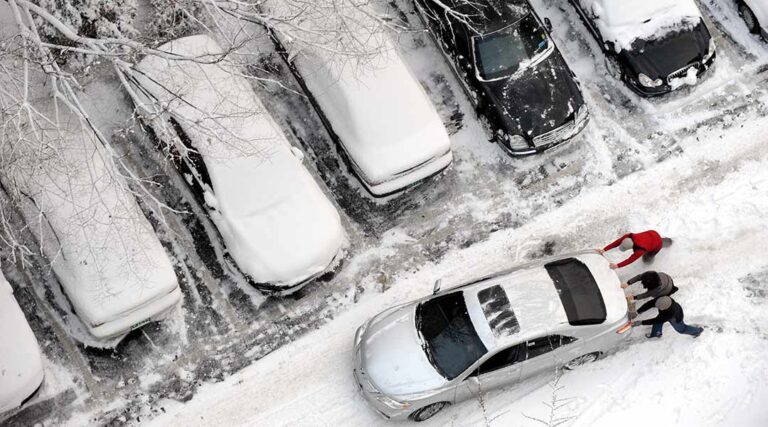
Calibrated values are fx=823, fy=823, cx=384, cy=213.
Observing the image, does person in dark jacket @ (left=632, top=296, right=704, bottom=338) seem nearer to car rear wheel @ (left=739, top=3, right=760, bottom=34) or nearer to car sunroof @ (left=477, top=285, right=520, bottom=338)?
car sunroof @ (left=477, top=285, right=520, bottom=338)

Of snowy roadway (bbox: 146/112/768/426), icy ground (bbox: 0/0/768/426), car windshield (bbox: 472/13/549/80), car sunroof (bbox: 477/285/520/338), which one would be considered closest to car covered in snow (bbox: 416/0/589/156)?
car windshield (bbox: 472/13/549/80)

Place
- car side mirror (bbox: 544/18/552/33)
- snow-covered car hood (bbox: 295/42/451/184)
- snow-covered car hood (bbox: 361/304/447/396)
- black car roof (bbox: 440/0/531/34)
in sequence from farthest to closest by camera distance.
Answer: car side mirror (bbox: 544/18/552/33) < black car roof (bbox: 440/0/531/34) < snow-covered car hood (bbox: 295/42/451/184) < snow-covered car hood (bbox: 361/304/447/396)

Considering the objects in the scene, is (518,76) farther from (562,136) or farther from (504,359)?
(504,359)

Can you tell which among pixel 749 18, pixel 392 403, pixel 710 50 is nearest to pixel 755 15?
pixel 749 18

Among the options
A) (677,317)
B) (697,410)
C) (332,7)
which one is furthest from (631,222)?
(332,7)

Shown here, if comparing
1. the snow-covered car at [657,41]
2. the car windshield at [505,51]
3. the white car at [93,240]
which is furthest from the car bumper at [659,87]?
the white car at [93,240]

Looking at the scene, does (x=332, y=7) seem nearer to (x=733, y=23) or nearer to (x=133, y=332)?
(x=133, y=332)

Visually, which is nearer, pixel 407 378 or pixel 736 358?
pixel 407 378
